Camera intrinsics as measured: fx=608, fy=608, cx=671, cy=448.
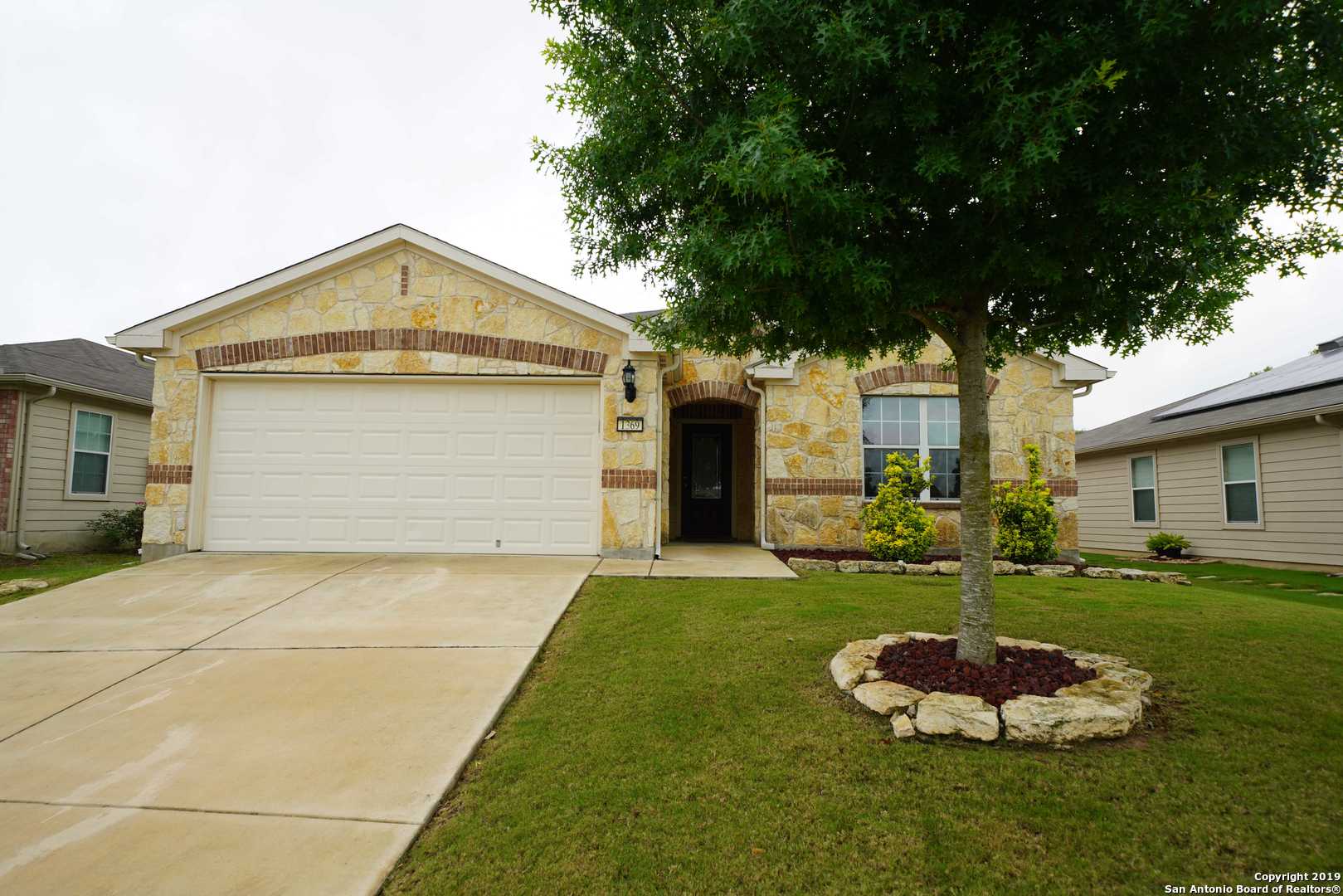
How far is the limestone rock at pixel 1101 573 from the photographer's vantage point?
7879mm

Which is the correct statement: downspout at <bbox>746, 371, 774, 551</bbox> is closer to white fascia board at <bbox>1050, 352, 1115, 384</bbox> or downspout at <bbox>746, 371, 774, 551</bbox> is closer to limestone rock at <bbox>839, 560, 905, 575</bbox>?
limestone rock at <bbox>839, 560, 905, 575</bbox>

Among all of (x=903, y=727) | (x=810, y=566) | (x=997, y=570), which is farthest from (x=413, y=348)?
(x=997, y=570)

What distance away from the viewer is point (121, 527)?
10961mm

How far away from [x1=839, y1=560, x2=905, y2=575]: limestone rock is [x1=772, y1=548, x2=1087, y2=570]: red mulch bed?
0.84 m

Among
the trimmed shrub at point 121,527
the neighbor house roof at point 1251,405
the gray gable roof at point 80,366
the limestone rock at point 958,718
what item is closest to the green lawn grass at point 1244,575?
the neighbor house roof at point 1251,405

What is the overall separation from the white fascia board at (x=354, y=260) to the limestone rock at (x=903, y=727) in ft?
20.2

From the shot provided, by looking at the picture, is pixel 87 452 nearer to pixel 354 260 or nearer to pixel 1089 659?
pixel 354 260

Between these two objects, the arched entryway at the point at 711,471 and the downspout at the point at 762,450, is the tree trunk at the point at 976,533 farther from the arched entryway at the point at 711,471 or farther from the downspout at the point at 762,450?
the arched entryway at the point at 711,471

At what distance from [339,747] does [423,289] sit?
266 inches

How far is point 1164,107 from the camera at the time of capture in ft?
9.95

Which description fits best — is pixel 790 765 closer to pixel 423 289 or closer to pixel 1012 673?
pixel 1012 673

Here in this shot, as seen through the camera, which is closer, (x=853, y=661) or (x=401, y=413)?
(x=853, y=661)

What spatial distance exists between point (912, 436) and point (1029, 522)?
86.3 inches

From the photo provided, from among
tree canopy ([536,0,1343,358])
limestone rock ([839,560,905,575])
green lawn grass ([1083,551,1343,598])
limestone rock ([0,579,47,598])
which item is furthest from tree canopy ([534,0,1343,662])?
limestone rock ([0,579,47,598])
